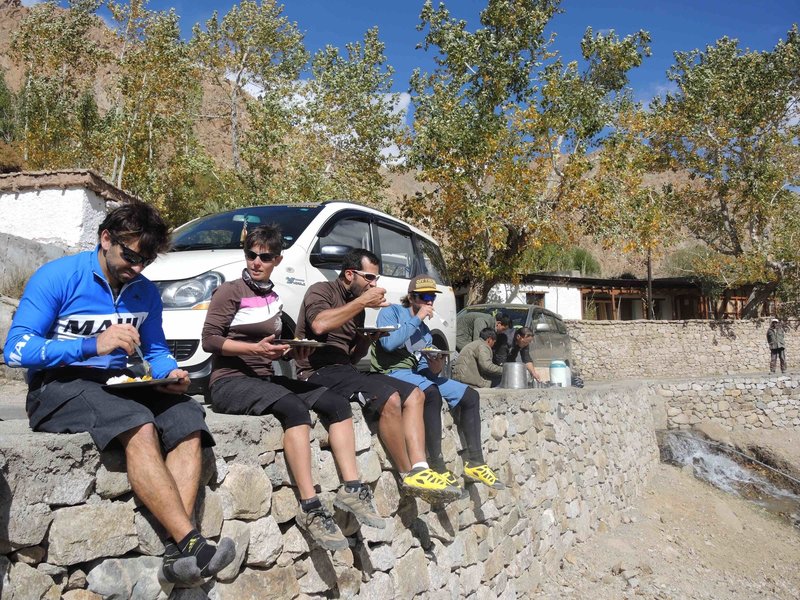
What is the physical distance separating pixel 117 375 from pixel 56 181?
1048 centimetres

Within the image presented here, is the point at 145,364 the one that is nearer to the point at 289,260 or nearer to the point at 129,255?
the point at 129,255

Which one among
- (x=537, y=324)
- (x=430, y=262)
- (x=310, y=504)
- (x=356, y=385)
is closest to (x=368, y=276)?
(x=356, y=385)

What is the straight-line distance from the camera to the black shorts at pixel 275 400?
141 inches

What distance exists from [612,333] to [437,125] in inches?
449

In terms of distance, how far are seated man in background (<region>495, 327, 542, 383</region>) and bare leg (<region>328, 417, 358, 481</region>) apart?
5872 mm

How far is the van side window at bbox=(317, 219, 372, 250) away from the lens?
230 inches

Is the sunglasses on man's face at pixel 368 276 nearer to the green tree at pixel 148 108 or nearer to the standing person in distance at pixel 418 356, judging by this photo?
the standing person in distance at pixel 418 356

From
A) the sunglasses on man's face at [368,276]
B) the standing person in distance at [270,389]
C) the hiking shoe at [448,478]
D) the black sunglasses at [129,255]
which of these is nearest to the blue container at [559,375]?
the hiking shoe at [448,478]

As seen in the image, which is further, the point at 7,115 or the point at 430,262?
the point at 7,115

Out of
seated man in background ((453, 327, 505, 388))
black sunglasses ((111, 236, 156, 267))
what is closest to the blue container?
seated man in background ((453, 327, 505, 388))

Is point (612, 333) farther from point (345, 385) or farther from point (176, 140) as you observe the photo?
point (345, 385)

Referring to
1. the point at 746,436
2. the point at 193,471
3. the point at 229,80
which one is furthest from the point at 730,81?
the point at 193,471

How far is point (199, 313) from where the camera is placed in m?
4.57

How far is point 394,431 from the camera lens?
14.5 ft
